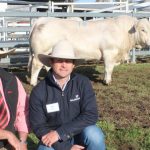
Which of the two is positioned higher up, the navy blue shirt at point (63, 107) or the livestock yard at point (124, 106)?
the navy blue shirt at point (63, 107)

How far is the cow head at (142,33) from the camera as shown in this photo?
32.1 ft

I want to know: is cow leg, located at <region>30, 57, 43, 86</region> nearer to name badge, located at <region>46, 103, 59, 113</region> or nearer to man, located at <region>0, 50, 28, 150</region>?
name badge, located at <region>46, 103, 59, 113</region>

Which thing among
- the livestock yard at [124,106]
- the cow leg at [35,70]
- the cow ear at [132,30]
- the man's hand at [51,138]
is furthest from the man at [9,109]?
the cow ear at [132,30]

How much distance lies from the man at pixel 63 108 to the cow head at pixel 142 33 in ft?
19.4

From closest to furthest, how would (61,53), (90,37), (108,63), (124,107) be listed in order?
(61,53)
(124,107)
(90,37)
(108,63)

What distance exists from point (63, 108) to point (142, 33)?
20.5 ft

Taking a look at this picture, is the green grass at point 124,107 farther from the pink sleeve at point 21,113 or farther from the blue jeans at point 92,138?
the pink sleeve at point 21,113

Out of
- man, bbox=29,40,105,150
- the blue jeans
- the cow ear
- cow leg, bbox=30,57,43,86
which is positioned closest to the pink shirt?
man, bbox=29,40,105,150

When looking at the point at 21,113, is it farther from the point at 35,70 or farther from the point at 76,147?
the point at 35,70

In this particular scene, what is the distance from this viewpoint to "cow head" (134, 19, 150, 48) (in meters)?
9.80

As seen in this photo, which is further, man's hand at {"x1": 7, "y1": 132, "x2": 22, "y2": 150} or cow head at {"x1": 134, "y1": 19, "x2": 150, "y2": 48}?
cow head at {"x1": 134, "y1": 19, "x2": 150, "y2": 48}

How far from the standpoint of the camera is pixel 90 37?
31.1 feet

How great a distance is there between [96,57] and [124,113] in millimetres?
3084

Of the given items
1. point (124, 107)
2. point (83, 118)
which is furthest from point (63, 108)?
Result: point (124, 107)
